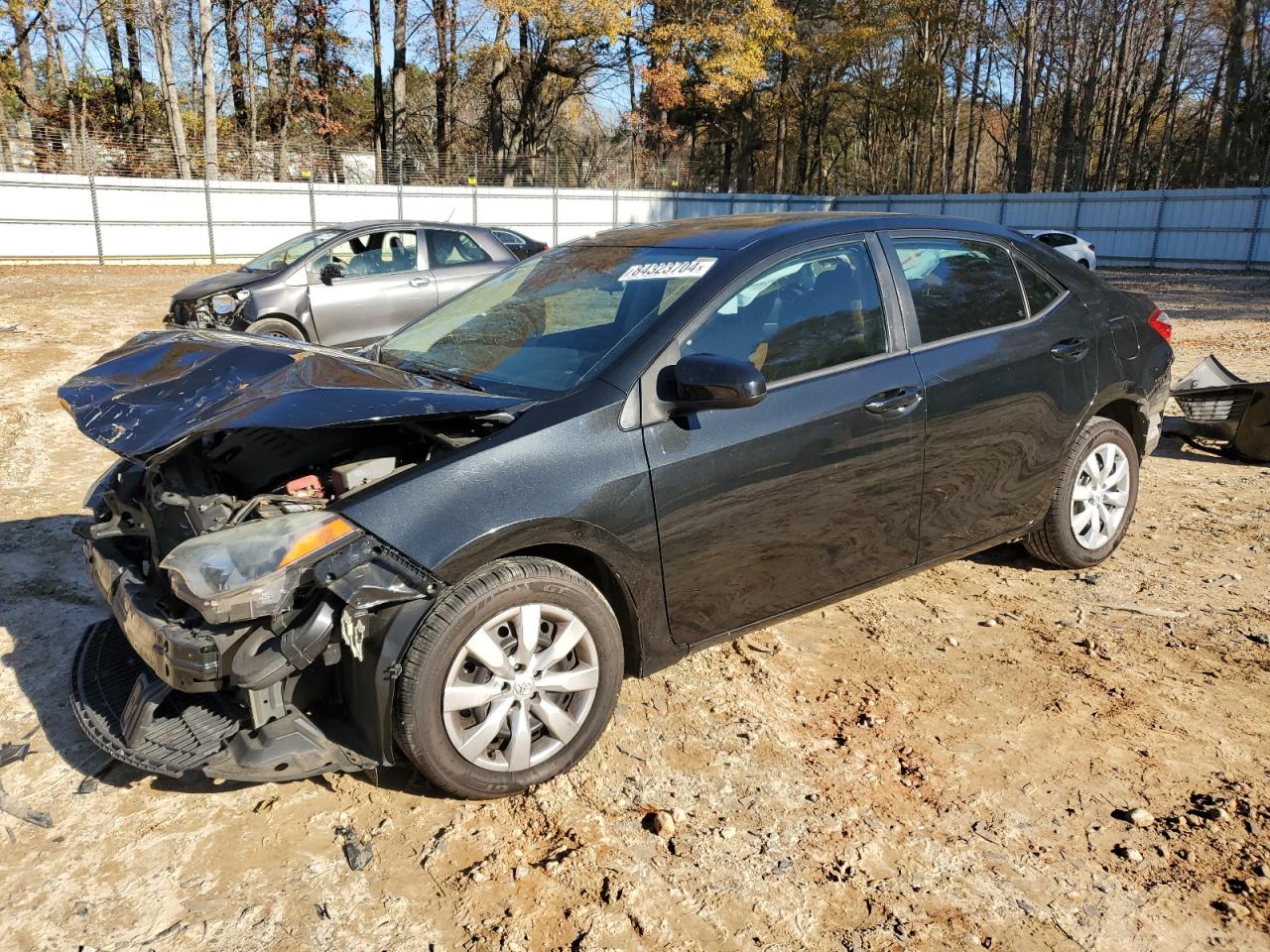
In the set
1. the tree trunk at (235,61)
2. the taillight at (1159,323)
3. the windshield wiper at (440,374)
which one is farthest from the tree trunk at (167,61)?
the taillight at (1159,323)

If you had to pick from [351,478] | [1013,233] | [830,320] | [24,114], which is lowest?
[351,478]

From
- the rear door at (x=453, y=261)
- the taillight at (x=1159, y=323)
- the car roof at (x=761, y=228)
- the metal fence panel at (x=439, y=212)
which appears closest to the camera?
the car roof at (x=761, y=228)

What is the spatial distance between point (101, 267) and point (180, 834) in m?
23.4

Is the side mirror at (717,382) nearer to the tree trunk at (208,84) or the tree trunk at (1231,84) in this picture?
the tree trunk at (208,84)

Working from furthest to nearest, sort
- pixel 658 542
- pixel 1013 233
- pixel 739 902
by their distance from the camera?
pixel 1013 233
pixel 658 542
pixel 739 902

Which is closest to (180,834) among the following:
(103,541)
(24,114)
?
(103,541)

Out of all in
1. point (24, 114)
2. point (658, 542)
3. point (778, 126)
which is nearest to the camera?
point (658, 542)

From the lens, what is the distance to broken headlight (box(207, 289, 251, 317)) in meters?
9.67

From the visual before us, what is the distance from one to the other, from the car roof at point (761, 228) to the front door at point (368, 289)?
627 centimetres

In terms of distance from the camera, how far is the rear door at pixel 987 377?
365 centimetres

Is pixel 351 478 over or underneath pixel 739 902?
over

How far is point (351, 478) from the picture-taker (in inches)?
113

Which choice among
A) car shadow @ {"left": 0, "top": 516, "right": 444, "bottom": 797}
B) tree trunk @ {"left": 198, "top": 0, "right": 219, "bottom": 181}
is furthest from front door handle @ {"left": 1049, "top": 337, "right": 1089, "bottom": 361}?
tree trunk @ {"left": 198, "top": 0, "right": 219, "bottom": 181}

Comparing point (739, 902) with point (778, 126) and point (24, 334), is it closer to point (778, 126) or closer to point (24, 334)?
point (24, 334)
